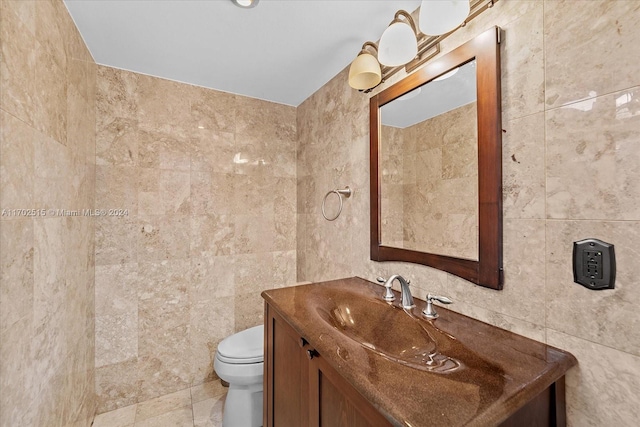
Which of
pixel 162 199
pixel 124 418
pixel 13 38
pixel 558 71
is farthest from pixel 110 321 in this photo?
pixel 558 71

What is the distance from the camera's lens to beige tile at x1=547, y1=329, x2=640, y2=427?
0.67 metres

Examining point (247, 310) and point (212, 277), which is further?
point (247, 310)

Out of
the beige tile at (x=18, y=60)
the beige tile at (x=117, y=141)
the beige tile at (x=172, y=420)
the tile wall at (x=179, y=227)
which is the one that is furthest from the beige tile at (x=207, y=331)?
the beige tile at (x=18, y=60)

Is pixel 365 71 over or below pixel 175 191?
over

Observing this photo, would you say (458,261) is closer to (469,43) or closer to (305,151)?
(469,43)

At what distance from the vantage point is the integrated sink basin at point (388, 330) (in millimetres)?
787

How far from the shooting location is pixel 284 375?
114cm

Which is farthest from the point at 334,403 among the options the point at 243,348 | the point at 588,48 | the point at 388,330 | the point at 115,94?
the point at 115,94

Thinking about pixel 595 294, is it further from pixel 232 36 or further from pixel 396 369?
pixel 232 36

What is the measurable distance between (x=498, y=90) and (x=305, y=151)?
4.99ft

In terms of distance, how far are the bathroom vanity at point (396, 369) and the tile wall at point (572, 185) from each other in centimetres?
8

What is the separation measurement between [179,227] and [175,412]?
121 centimetres

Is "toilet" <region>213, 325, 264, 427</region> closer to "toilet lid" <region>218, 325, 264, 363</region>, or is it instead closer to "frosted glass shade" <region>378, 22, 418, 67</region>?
"toilet lid" <region>218, 325, 264, 363</region>

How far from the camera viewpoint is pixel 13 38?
2.86 ft
